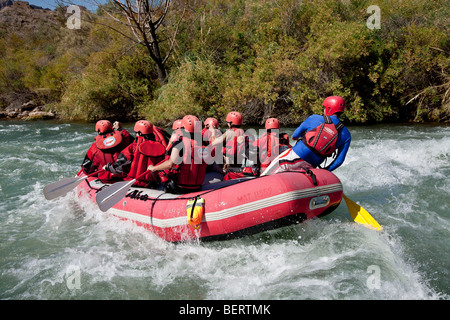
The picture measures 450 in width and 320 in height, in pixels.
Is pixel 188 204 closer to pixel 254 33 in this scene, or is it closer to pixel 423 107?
pixel 423 107

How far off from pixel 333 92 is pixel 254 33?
205 inches

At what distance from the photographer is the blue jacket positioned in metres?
3.49

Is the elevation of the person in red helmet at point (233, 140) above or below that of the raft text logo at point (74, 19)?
below

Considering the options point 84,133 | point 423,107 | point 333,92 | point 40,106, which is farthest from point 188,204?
point 40,106

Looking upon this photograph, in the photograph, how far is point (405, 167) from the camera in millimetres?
6242

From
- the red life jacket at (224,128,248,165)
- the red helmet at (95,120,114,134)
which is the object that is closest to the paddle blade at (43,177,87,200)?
the red helmet at (95,120,114,134)

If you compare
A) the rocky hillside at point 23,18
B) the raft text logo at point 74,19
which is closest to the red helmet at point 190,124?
the raft text logo at point 74,19

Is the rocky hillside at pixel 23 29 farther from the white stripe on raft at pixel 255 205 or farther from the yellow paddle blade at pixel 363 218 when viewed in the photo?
the yellow paddle blade at pixel 363 218

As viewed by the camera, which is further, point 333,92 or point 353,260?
point 333,92

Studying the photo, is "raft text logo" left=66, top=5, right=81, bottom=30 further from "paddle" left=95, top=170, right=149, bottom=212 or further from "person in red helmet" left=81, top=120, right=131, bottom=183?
"paddle" left=95, top=170, right=149, bottom=212

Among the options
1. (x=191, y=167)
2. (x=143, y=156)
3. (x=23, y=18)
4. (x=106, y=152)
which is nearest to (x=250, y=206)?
(x=191, y=167)

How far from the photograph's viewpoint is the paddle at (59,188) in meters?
4.17
